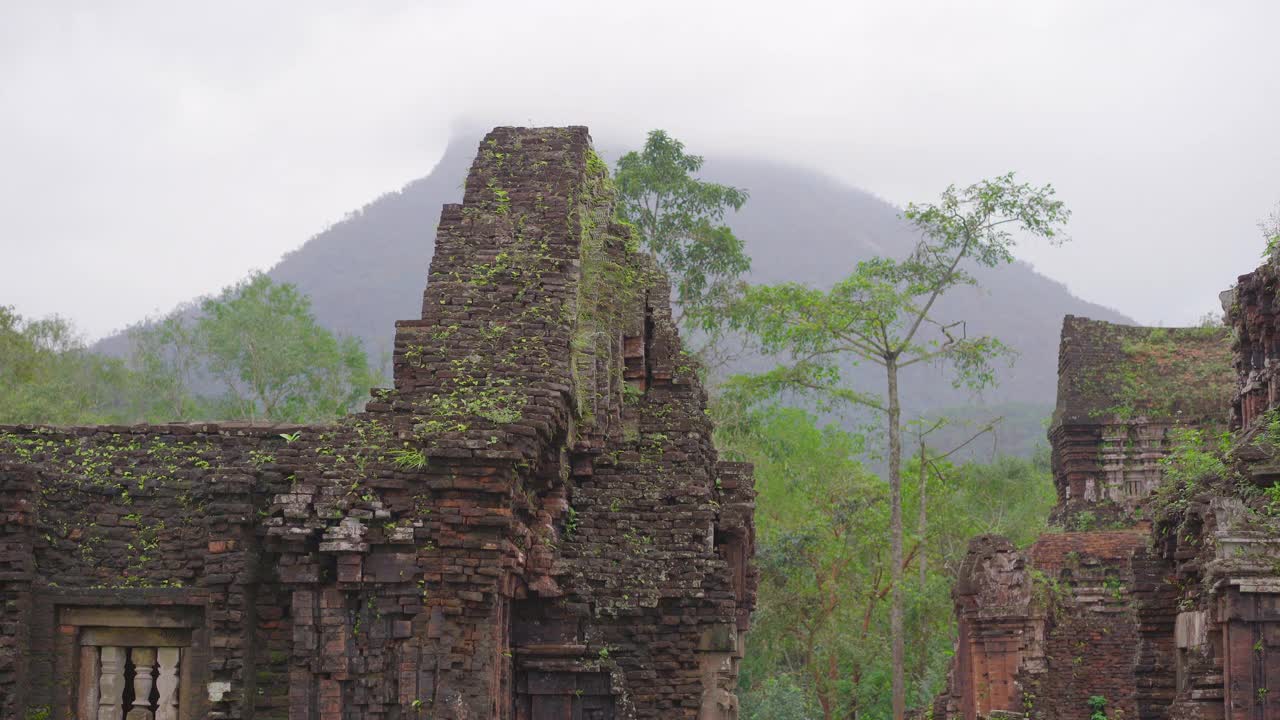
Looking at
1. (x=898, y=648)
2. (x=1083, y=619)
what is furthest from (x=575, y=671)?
(x=898, y=648)

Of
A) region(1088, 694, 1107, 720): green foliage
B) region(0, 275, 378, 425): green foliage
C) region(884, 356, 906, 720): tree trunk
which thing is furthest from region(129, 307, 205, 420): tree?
region(1088, 694, 1107, 720): green foliage

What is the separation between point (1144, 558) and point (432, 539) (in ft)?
24.8

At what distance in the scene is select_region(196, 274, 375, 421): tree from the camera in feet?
107

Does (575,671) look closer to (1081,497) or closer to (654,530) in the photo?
(654,530)

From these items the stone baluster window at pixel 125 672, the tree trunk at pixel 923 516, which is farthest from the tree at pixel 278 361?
the stone baluster window at pixel 125 672

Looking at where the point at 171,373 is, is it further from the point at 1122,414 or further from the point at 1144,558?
the point at 1144,558

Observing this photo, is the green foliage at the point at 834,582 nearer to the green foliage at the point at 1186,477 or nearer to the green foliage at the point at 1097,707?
the green foliage at the point at 1097,707

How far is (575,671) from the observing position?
1225 cm

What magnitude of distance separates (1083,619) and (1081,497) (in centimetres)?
346

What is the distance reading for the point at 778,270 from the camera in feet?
540

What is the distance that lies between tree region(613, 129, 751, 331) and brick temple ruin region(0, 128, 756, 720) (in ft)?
54.7

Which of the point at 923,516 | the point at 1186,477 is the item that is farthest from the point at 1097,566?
the point at 923,516

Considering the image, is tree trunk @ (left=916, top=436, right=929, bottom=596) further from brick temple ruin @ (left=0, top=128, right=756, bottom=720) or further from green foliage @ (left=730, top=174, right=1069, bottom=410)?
brick temple ruin @ (left=0, top=128, right=756, bottom=720)

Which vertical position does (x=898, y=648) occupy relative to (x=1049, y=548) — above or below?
below
